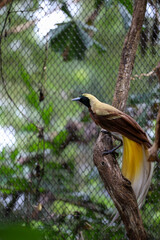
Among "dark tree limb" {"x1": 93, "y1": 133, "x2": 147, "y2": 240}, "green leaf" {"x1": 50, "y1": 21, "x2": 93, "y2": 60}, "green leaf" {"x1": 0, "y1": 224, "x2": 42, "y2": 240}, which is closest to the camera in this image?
"green leaf" {"x1": 0, "y1": 224, "x2": 42, "y2": 240}

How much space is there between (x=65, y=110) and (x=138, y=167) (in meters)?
0.74

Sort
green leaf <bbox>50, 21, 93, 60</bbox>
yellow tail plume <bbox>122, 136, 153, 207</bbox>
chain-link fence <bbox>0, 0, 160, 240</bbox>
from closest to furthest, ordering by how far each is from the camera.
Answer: yellow tail plume <bbox>122, 136, 153, 207</bbox> < chain-link fence <bbox>0, 0, 160, 240</bbox> < green leaf <bbox>50, 21, 93, 60</bbox>

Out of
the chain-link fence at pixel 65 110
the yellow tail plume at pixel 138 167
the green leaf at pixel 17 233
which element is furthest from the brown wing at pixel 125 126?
the green leaf at pixel 17 233

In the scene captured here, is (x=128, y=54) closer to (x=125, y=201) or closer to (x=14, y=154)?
(x=125, y=201)

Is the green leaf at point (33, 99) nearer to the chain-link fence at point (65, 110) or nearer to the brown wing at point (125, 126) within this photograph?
the chain-link fence at point (65, 110)

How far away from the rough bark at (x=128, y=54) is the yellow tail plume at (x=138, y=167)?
0.52ft

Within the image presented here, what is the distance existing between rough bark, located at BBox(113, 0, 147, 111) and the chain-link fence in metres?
0.30

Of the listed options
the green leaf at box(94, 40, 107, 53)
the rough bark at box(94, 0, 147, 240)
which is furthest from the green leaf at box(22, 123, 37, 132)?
the rough bark at box(94, 0, 147, 240)

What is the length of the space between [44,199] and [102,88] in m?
0.63

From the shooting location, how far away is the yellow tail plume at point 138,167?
1.10 meters

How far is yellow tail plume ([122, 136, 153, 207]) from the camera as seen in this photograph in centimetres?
110

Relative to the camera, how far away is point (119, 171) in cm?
103

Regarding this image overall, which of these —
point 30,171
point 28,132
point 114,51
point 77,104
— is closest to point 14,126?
point 28,132

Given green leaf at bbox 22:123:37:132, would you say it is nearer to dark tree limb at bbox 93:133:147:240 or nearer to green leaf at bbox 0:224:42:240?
dark tree limb at bbox 93:133:147:240
